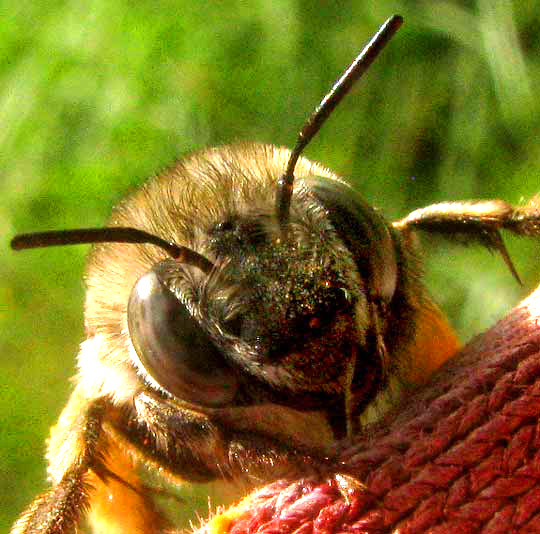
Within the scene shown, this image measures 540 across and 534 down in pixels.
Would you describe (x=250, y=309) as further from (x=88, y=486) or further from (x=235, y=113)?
(x=235, y=113)

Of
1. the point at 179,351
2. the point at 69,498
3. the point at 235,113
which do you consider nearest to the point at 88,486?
the point at 69,498

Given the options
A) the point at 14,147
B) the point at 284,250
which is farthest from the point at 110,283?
the point at 14,147

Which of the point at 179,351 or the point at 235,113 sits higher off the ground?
the point at 235,113

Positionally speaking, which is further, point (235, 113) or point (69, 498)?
point (235, 113)

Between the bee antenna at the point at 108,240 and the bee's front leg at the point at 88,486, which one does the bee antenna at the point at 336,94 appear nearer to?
the bee antenna at the point at 108,240

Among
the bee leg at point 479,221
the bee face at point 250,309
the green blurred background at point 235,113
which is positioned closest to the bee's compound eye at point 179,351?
the bee face at point 250,309

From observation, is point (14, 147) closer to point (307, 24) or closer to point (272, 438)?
point (307, 24)

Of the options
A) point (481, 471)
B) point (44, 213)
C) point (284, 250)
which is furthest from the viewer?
point (44, 213)
